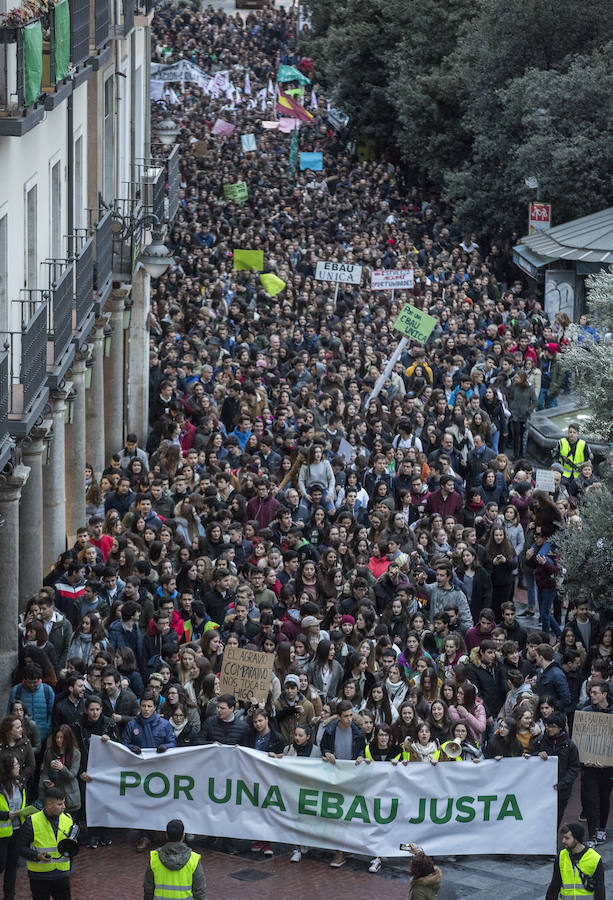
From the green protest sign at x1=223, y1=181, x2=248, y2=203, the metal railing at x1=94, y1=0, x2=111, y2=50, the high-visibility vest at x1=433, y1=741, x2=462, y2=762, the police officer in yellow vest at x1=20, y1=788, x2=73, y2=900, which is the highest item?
the metal railing at x1=94, y1=0, x2=111, y2=50

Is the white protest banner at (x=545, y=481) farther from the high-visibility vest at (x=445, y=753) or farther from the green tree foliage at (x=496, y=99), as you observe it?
the green tree foliage at (x=496, y=99)

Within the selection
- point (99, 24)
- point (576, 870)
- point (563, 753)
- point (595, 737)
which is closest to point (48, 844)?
point (576, 870)

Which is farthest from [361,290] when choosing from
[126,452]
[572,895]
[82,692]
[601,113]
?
[572,895]

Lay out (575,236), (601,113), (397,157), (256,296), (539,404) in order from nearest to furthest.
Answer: (539,404) < (256,296) < (575,236) < (601,113) < (397,157)

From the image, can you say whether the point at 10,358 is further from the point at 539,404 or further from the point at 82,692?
the point at 539,404

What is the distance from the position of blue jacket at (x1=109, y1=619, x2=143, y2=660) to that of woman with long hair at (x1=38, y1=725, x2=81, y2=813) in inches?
84.1

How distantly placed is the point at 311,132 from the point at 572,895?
52116 millimetres

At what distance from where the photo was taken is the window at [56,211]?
2362cm

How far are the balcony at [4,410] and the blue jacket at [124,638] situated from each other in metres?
1.86

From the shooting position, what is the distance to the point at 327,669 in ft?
56.9

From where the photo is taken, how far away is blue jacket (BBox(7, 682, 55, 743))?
16.6m

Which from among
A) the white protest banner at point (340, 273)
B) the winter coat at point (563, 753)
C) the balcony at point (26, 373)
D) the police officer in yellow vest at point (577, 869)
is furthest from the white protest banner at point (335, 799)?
the white protest banner at point (340, 273)

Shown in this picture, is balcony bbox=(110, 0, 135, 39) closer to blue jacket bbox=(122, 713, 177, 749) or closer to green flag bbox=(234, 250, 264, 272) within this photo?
green flag bbox=(234, 250, 264, 272)

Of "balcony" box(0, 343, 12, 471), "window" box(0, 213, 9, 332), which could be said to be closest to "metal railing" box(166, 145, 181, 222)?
"window" box(0, 213, 9, 332)
